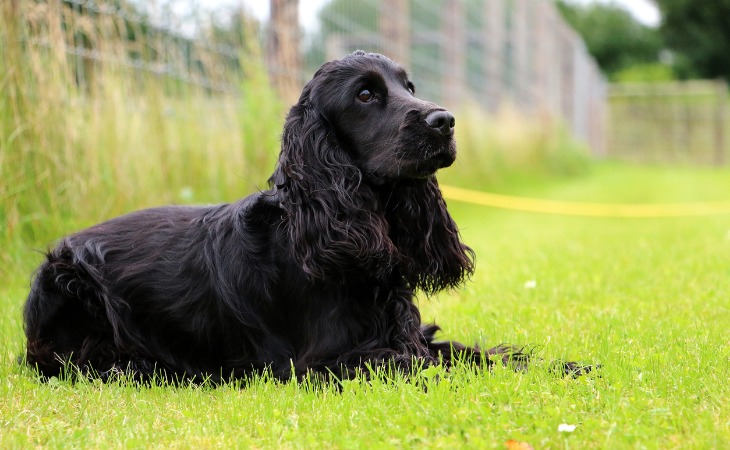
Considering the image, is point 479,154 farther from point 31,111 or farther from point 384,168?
point 384,168

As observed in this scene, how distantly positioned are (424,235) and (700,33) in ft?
157

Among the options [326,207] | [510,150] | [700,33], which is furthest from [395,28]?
[700,33]

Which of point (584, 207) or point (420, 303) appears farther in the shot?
point (584, 207)

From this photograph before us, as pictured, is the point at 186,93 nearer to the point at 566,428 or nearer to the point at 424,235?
the point at 424,235

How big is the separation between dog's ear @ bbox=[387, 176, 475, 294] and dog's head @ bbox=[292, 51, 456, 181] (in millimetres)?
169

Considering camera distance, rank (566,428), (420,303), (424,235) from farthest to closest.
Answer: (420,303), (424,235), (566,428)

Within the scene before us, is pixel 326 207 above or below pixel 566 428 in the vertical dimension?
above

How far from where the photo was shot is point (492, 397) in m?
2.69

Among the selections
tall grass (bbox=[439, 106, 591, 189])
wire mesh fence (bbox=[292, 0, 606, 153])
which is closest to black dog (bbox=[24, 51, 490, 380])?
wire mesh fence (bbox=[292, 0, 606, 153])

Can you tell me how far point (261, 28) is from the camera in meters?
8.20

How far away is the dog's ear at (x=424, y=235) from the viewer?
3.42 m

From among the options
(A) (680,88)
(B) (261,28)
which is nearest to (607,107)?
(A) (680,88)

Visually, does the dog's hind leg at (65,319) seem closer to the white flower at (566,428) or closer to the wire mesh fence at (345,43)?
the white flower at (566,428)

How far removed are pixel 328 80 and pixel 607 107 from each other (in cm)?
3553
